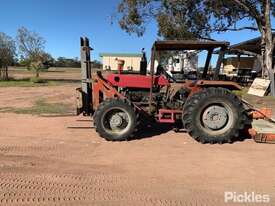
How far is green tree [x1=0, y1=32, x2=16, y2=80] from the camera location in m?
36.2

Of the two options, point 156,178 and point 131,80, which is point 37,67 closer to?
point 131,80

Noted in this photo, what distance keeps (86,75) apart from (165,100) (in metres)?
2.06

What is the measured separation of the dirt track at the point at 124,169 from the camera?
5.26 m

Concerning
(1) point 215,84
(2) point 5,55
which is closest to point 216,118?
(1) point 215,84

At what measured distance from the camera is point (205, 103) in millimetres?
8688

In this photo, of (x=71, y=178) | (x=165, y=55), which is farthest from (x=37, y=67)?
(x=71, y=178)

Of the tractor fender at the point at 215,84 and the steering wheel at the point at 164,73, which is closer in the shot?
the tractor fender at the point at 215,84

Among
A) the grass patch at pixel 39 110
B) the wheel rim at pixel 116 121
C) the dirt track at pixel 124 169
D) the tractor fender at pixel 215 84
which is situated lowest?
the grass patch at pixel 39 110

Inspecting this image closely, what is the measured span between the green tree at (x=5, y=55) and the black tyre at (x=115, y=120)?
29700mm

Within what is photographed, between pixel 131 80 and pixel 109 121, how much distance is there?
1.16 meters

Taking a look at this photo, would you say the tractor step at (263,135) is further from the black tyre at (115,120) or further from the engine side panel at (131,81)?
the black tyre at (115,120)

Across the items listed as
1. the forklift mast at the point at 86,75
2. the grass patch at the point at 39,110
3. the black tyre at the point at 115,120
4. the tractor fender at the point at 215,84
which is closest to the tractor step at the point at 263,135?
the tractor fender at the point at 215,84

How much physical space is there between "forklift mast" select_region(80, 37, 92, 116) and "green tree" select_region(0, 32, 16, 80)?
28.4 meters

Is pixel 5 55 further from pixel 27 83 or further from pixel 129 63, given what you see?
pixel 129 63
